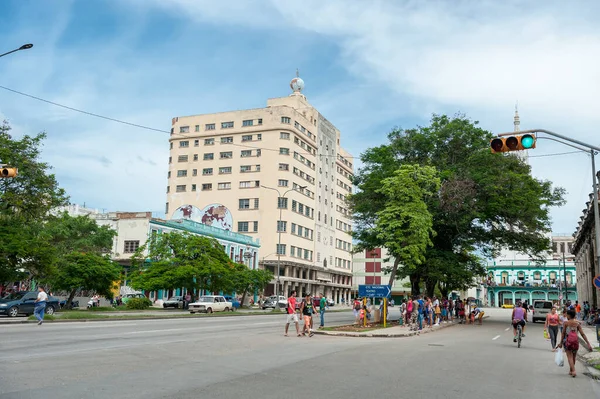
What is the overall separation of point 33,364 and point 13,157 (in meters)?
26.7

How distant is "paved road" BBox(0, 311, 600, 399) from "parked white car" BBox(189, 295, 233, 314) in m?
26.6

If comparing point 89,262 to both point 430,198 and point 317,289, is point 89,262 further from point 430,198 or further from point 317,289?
point 317,289

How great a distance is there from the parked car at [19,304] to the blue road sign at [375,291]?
18.6m

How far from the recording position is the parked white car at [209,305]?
44.9 metres

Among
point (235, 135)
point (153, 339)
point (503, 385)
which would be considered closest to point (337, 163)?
point (235, 135)

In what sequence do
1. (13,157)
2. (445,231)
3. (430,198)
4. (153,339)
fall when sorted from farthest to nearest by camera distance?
(445,231), (430,198), (13,157), (153,339)

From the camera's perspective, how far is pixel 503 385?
36.2ft

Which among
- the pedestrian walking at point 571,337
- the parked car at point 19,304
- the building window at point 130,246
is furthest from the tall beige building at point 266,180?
the pedestrian walking at point 571,337

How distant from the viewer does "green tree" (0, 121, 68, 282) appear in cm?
3359

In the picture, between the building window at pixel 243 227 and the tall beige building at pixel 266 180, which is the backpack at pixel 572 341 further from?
the building window at pixel 243 227

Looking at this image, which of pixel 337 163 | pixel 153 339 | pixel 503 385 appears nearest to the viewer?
pixel 503 385

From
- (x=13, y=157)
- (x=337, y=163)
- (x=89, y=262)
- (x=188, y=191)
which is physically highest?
(x=337, y=163)

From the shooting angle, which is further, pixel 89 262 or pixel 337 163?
pixel 337 163

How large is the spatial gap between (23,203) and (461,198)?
2799cm
